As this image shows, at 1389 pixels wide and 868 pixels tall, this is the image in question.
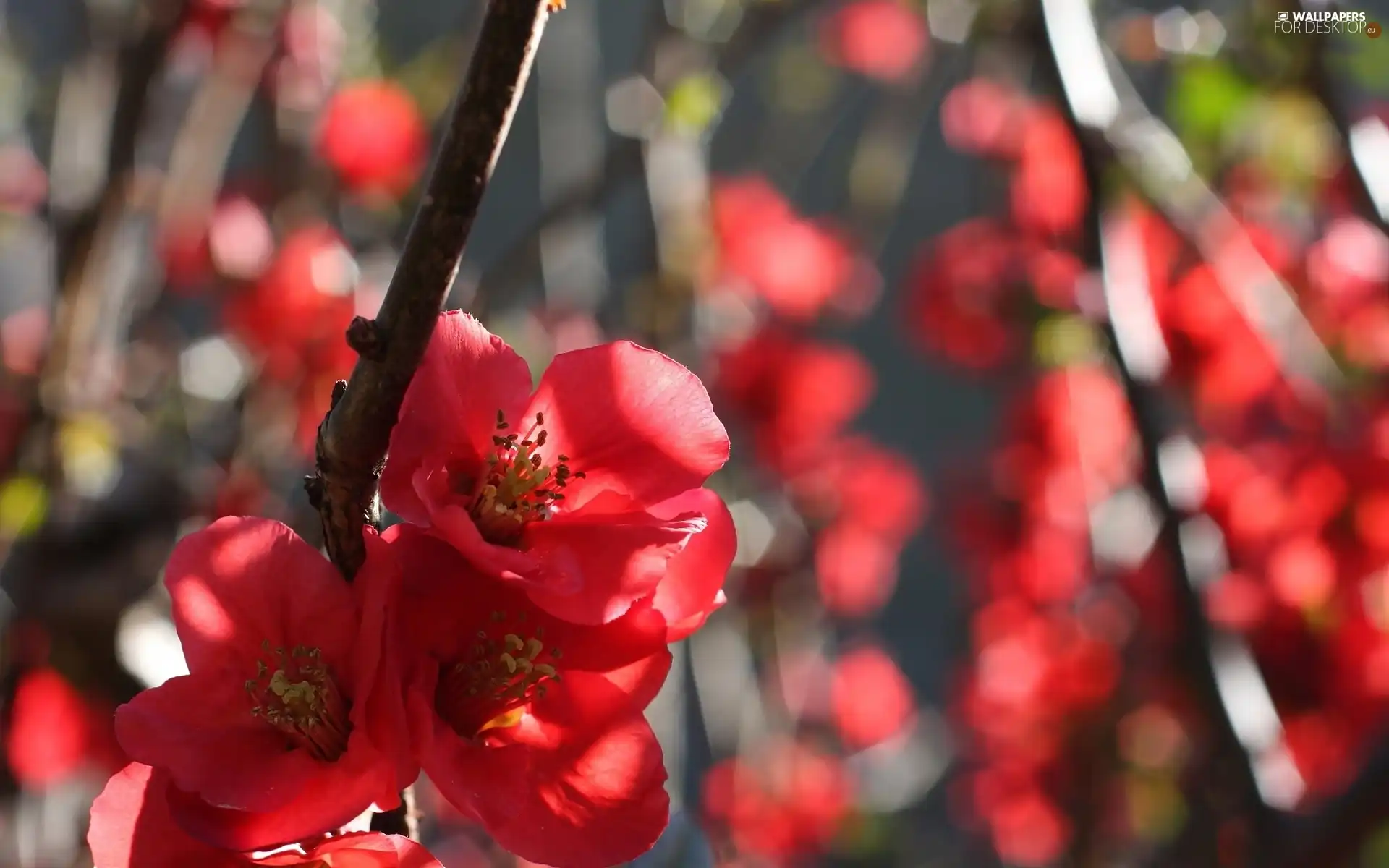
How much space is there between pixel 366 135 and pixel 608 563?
1.32m

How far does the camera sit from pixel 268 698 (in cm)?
40

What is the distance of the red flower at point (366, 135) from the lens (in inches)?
61.3

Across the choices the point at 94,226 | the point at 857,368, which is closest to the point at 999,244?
the point at 857,368

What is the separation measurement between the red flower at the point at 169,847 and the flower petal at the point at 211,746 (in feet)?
0.05

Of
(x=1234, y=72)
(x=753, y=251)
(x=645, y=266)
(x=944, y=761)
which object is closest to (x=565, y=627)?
(x=1234, y=72)

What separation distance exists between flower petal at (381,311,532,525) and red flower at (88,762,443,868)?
10 centimetres

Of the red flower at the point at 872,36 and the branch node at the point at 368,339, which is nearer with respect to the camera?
the branch node at the point at 368,339

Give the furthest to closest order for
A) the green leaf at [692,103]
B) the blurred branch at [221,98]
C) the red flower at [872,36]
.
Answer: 1. the red flower at [872,36]
2. the blurred branch at [221,98]
3. the green leaf at [692,103]

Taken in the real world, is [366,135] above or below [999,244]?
above

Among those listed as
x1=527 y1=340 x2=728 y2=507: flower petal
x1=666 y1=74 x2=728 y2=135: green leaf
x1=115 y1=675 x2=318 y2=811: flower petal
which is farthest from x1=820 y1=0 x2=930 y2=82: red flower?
x1=115 y1=675 x2=318 y2=811: flower petal

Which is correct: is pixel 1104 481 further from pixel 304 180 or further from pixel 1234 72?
pixel 304 180

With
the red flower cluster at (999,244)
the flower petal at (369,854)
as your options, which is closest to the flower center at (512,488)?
the flower petal at (369,854)

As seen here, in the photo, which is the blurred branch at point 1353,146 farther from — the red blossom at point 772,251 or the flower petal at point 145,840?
the red blossom at point 772,251

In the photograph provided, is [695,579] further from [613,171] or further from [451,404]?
[613,171]
